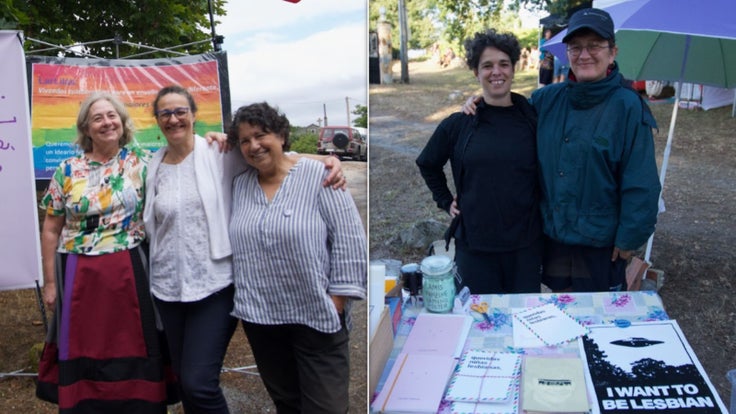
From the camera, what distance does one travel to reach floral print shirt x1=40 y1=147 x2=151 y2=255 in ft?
5.98

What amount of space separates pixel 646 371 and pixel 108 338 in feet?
4.91

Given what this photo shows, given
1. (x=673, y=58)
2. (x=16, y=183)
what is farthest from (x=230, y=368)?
(x=673, y=58)

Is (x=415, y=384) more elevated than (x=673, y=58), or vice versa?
(x=673, y=58)

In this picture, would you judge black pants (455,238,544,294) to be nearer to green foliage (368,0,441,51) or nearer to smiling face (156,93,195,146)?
smiling face (156,93,195,146)

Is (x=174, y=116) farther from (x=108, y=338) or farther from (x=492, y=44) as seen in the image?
(x=492, y=44)

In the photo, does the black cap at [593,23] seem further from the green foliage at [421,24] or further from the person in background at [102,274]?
the green foliage at [421,24]

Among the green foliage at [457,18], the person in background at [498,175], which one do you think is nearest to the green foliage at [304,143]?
the person in background at [498,175]

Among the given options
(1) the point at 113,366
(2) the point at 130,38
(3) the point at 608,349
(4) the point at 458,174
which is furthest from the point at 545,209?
(2) the point at 130,38

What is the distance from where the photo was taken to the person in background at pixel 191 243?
167 centimetres

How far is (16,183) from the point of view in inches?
94.6

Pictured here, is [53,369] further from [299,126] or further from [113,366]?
[299,126]

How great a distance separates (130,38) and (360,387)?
9.47ft

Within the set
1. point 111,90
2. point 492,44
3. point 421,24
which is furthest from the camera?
point 421,24

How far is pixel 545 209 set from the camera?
1920 mm
